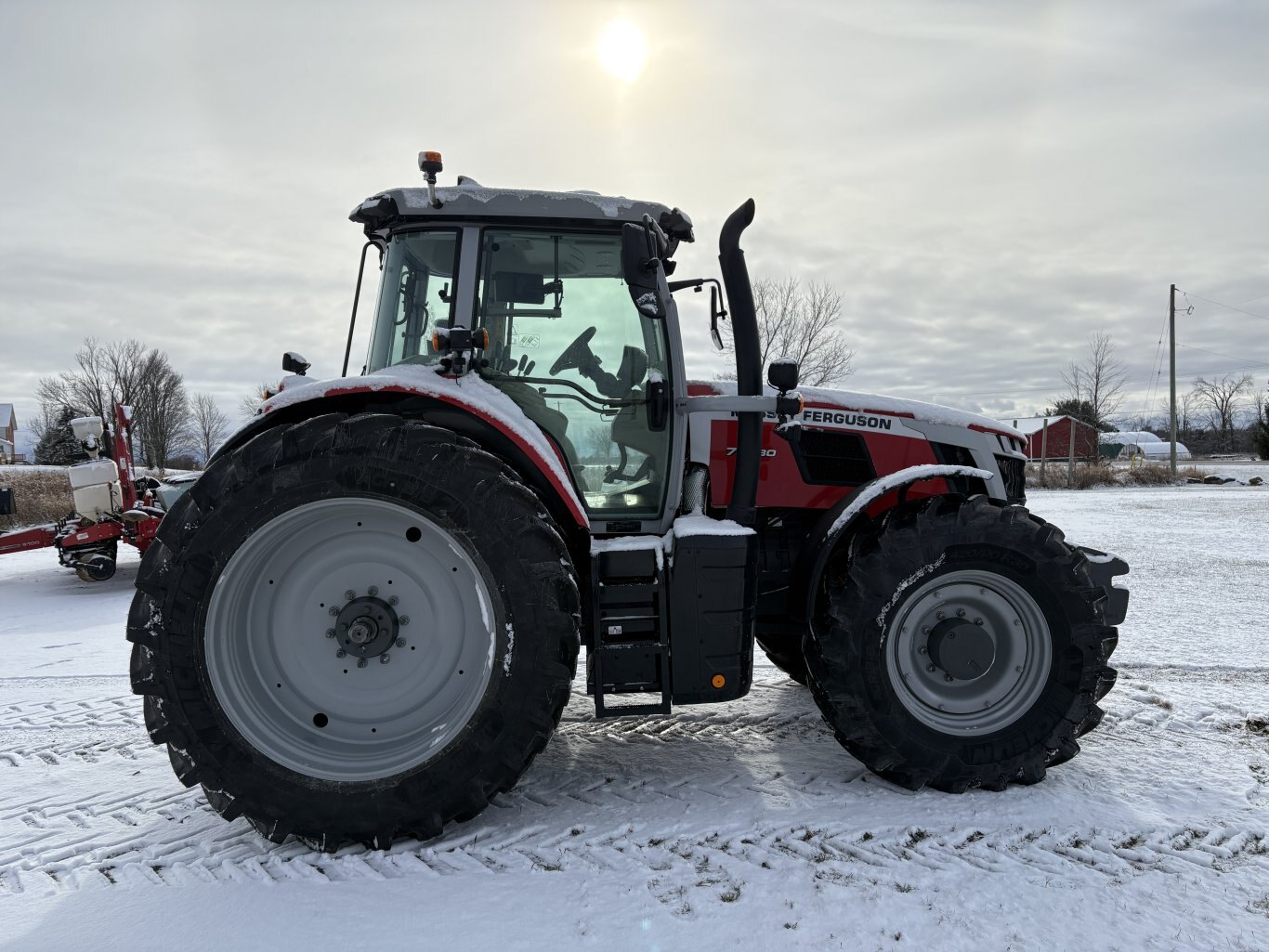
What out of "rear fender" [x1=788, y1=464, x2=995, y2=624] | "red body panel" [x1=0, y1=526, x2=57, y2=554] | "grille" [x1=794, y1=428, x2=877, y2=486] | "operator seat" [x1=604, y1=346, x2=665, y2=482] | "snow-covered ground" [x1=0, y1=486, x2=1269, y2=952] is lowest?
"snow-covered ground" [x1=0, y1=486, x2=1269, y2=952]

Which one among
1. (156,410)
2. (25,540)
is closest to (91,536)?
(25,540)

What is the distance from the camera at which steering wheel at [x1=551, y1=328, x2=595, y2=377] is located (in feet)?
10.4

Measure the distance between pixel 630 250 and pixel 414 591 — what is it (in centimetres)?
146

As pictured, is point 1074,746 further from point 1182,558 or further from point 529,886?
point 1182,558

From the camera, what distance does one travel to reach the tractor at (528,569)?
2.59 m

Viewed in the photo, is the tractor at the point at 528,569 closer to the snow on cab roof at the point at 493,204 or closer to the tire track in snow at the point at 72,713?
the snow on cab roof at the point at 493,204

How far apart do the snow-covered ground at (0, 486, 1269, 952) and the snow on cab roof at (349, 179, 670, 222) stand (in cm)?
223

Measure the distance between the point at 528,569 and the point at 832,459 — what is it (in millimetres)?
1669

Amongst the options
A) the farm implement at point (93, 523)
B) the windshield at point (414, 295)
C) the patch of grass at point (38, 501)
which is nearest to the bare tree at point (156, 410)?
the patch of grass at point (38, 501)

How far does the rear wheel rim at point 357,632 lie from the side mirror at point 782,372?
133 centimetres

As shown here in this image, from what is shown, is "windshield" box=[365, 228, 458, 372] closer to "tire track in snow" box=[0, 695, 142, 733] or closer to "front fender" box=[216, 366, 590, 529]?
"front fender" box=[216, 366, 590, 529]

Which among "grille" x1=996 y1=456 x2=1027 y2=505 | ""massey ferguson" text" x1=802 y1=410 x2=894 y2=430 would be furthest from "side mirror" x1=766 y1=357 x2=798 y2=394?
"grille" x1=996 y1=456 x2=1027 y2=505

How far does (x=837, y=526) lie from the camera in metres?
3.12

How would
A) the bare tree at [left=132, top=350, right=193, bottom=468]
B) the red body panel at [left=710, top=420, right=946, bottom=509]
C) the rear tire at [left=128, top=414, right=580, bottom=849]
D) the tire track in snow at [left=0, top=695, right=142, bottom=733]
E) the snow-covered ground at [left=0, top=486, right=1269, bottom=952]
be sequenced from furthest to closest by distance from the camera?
the bare tree at [left=132, top=350, right=193, bottom=468] → the tire track in snow at [left=0, top=695, right=142, bottom=733] → the red body panel at [left=710, top=420, right=946, bottom=509] → the rear tire at [left=128, top=414, right=580, bottom=849] → the snow-covered ground at [left=0, top=486, right=1269, bottom=952]
